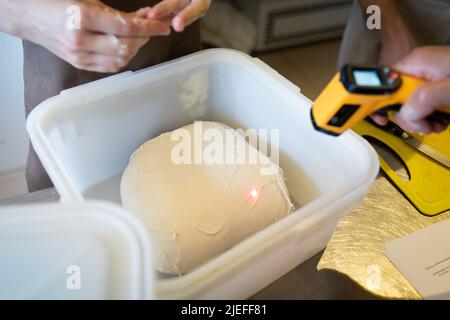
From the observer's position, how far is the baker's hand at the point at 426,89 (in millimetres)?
507

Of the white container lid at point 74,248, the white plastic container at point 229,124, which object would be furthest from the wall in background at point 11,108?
the white container lid at point 74,248

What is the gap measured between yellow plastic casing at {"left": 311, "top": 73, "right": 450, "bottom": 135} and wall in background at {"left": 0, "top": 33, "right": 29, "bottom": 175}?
67 cm

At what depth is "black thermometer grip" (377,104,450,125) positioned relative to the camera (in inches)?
20.5

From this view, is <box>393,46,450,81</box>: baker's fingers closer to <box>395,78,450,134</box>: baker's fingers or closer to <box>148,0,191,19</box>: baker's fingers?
<box>395,78,450,134</box>: baker's fingers

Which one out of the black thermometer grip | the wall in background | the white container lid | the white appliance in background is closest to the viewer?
the white container lid

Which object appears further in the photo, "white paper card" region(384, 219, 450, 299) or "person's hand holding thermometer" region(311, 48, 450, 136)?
"white paper card" region(384, 219, 450, 299)

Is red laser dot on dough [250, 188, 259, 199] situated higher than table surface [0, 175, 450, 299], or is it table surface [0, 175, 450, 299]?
red laser dot on dough [250, 188, 259, 199]

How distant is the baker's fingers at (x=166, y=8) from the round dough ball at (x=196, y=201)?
234 millimetres

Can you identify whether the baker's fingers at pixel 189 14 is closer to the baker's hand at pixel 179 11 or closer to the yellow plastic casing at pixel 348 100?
the baker's hand at pixel 179 11

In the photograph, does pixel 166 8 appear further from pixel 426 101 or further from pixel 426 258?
pixel 426 258

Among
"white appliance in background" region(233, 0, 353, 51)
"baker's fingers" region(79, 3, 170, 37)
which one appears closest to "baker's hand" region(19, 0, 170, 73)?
"baker's fingers" region(79, 3, 170, 37)

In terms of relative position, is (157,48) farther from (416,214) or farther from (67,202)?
(416,214)

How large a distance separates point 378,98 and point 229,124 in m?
0.40

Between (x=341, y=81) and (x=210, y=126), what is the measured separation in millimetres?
340
